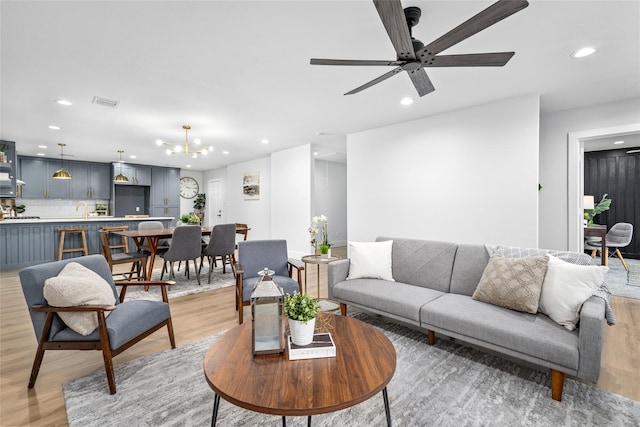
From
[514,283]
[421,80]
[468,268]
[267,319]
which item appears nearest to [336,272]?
[468,268]

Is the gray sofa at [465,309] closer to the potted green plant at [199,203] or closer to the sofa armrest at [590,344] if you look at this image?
the sofa armrest at [590,344]

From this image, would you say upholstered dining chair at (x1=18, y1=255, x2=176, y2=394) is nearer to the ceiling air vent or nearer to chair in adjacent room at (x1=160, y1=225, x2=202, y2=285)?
chair in adjacent room at (x1=160, y1=225, x2=202, y2=285)

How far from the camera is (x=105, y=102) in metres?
3.76

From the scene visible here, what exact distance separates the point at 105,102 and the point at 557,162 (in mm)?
6180

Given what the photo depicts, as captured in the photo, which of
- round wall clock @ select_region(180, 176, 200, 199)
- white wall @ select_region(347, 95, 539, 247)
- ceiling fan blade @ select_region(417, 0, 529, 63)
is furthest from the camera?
round wall clock @ select_region(180, 176, 200, 199)

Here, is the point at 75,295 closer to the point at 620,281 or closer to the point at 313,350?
the point at 313,350

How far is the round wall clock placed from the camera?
10.5 metres

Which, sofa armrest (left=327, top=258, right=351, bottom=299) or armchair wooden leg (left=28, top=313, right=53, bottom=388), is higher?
sofa armrest (left=327, top=258, right=351, bottom=299)

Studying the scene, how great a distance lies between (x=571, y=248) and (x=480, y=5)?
3.64 meters

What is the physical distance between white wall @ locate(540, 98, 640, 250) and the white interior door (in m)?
8.73

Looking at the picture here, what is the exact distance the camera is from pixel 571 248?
404 centimetres

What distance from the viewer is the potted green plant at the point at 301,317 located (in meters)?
1.51

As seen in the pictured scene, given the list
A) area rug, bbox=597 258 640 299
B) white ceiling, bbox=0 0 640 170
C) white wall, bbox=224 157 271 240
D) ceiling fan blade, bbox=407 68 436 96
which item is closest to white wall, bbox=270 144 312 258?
white wall, bbox=224 157 271 240

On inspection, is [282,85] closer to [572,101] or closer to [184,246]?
[184,246]
